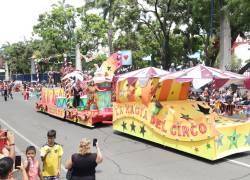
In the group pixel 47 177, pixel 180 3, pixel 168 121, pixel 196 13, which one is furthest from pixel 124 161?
pixel 180 3

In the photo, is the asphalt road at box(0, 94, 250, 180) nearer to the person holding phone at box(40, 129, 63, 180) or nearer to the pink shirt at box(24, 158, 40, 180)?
the person holding phone at box(40, 129, 63, 180)

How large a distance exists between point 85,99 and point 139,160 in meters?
A: 8.51

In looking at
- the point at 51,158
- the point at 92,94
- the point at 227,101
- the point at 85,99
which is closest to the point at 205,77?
the point at 51,158

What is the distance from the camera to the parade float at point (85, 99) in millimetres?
16453

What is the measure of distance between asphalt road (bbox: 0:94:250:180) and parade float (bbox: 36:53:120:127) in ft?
2.08

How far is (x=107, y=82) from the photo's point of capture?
2005cm

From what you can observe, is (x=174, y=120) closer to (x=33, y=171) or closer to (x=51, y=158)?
(x=51, y=158)

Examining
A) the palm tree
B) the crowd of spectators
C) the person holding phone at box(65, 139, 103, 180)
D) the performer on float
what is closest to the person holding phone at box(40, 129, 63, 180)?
the person holding phone at box(65, 139, 103, 180)

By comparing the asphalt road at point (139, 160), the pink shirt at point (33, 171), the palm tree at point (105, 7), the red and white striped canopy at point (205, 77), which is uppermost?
the palm tree at point (105, 7)

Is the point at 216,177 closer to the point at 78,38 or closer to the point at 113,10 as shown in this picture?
the point at 113,10

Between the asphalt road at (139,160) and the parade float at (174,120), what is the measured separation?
0.89 feet

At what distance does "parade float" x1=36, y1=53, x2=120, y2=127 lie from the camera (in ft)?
54.0

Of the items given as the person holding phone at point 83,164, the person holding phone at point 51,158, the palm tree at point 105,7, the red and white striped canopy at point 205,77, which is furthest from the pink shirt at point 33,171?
the palm tree at point 105,7

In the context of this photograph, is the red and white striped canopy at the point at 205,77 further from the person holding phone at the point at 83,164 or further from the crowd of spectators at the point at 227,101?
the crowd of spectators at the point at 227,101
